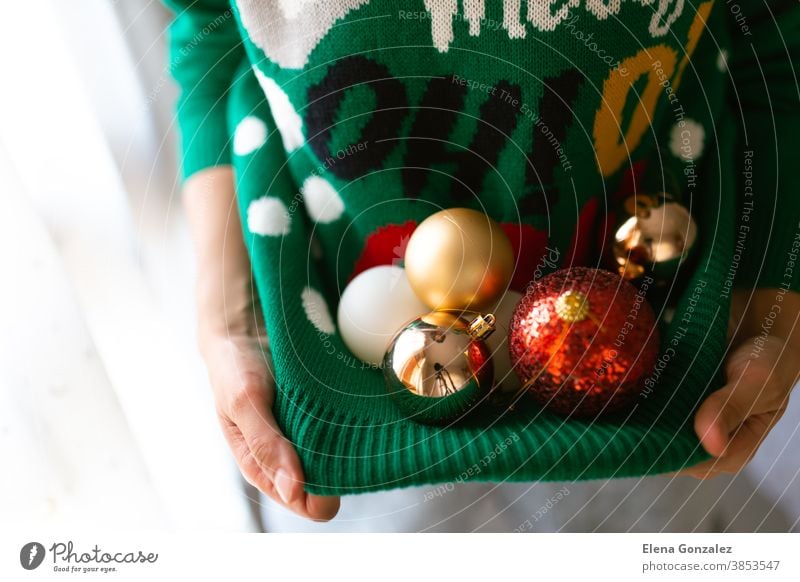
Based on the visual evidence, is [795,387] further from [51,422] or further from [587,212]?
[51,422]

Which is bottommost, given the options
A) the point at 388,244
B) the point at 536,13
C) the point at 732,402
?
the point at 732,402

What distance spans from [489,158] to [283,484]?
23 cm

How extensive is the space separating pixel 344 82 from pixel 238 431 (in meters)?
0.21

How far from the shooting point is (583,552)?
0.33m

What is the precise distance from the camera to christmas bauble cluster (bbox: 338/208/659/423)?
30cm

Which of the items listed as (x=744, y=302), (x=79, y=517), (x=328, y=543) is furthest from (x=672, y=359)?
(x=79, y=517)

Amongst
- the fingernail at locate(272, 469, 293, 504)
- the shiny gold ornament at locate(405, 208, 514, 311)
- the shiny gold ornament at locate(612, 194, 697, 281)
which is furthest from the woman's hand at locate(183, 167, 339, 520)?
the shiny gold ornament at locate(612, 194, 697, 281)

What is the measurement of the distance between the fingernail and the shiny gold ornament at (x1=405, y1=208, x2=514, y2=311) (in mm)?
120

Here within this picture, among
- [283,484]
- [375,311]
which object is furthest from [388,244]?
[283,484]

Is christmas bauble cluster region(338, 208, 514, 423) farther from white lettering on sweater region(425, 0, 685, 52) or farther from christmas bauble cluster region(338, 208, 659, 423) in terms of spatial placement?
white lettering on sweater region(425, 0, 685, 52)

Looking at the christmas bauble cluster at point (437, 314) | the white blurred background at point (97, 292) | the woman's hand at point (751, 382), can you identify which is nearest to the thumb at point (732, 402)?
the woman's hand at point (751, 382)

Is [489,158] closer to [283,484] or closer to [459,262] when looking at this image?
[459,262]

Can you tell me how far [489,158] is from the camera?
400mm

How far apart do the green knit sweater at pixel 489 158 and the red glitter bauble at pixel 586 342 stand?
0.02m
